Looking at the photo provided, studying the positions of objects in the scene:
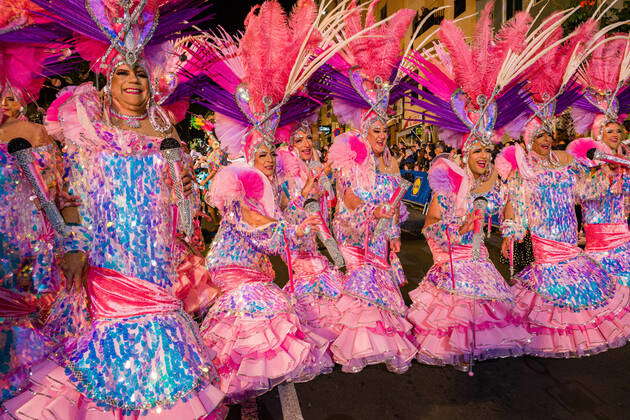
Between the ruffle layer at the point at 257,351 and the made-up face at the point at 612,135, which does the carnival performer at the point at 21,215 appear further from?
the made-up face at the point at 612,135

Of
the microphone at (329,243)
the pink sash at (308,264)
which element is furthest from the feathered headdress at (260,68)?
the pink sash at (308,264)

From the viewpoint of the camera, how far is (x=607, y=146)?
14.8 ft

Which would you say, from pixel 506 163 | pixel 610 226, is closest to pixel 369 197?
pixel 506 163

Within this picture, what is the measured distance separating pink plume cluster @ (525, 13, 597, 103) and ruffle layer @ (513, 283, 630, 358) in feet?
6.62

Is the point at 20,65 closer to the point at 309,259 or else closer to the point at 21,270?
the point at 21,270

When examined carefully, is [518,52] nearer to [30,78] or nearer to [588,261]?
[588,261]

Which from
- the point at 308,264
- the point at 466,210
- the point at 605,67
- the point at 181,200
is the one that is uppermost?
the point at 605,67

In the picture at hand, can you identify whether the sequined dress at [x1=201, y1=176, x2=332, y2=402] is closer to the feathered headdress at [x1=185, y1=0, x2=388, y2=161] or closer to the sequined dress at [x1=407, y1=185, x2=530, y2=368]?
the feathered headdress at [x1=185, y1=0, x2=388, y2=161]

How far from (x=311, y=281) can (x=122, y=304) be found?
7.48 ft

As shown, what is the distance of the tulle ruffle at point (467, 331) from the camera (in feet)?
11.9

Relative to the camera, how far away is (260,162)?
327cm

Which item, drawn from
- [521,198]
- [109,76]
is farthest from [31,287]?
[521,198]

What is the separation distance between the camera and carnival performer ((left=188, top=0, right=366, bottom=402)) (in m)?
2.99

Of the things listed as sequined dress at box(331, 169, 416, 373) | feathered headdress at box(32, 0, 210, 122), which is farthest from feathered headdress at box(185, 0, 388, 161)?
sequined dress at box(331, 169, 416, 373)
